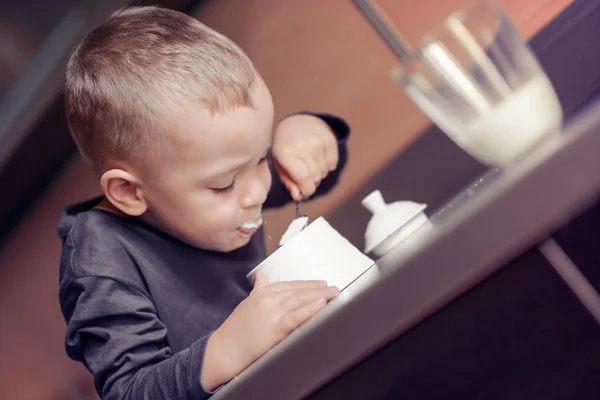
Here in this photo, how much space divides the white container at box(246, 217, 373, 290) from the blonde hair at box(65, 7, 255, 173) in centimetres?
17

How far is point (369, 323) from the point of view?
0.27 meters

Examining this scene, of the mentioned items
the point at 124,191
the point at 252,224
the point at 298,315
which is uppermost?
the point at 124,191

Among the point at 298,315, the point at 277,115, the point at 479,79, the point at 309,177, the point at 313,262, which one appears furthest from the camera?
the point at 277,115

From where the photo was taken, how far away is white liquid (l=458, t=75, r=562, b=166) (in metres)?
0.46

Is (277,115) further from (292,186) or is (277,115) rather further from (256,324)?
(256,324)

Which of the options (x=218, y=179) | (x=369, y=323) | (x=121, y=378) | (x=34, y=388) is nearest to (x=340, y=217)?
(x=218, y=179)

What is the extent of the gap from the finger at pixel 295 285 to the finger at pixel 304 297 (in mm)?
13

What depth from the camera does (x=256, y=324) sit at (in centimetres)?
42

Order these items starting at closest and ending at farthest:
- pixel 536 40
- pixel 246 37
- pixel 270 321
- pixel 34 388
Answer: pixel 270 321
pixel 536 40
pixel 246 37
pixel 34 388

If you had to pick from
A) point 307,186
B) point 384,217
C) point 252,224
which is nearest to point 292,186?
point 307,186

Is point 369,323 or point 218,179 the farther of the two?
point 218,179

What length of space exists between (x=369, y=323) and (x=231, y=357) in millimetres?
199

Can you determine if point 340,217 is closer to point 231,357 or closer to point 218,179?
point 218,179

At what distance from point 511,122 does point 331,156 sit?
357 millimetres
